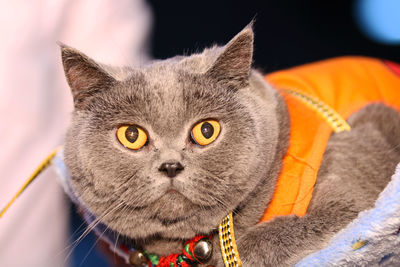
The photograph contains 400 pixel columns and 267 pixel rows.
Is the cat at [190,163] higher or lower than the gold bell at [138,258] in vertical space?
higher

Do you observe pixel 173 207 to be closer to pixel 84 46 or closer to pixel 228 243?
pixel 228 243

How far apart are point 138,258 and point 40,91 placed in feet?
2.56

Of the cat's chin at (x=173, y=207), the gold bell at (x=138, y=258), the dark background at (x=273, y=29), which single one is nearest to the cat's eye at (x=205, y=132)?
the cat's chin at (x=173, y=207)

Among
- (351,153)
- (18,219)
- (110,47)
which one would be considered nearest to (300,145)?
(351,153)

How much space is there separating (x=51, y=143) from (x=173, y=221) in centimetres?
85

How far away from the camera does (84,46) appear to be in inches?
59.7

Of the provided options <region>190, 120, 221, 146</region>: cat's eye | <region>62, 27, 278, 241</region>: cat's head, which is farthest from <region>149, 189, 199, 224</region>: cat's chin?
<region>190, 120, 221, 146</region>: cat's eye

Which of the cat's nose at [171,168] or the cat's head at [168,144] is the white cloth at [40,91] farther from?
the cat's nose at [171,168]

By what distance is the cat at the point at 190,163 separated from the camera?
79 cm

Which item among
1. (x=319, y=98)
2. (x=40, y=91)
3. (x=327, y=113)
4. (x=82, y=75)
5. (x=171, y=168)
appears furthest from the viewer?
(x=40, y=91)

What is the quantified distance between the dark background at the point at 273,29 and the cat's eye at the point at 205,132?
2.64 ft

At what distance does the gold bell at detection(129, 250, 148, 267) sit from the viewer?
93cm

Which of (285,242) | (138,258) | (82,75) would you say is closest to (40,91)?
(82,75)

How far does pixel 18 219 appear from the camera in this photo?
56.4 inches
